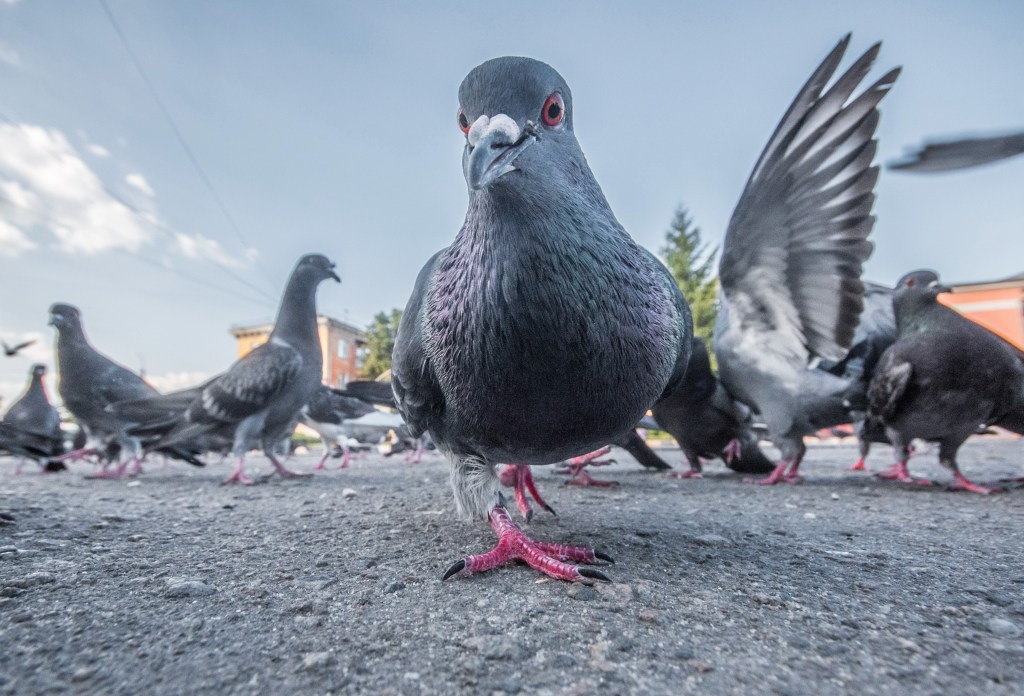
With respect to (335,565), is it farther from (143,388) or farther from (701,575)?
(143,388)

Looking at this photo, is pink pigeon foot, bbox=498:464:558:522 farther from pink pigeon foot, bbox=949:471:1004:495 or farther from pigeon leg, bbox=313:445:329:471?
pigeon leg, bbox=313:445:329:471

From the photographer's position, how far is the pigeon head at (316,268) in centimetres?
604

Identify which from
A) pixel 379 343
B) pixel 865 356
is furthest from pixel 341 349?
pixel 865 356

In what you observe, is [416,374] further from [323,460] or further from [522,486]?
[323,460]

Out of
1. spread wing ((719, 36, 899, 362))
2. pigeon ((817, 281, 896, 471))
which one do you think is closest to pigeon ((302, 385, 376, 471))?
spread wing ((719, 36, 899, 362))

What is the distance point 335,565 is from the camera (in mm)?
1792

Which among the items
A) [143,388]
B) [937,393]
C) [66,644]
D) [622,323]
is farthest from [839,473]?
[143,388]

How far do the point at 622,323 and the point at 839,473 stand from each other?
17.4 ft

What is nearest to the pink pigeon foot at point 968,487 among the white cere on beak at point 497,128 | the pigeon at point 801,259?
the pigeon at point 801,259

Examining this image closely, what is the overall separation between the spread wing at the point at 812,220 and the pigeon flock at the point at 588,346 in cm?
1

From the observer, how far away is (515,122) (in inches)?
60.6

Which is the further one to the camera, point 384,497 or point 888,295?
point 888,295

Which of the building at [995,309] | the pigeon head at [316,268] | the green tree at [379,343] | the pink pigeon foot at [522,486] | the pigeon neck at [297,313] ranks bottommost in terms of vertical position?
the pink pigeon foot at [522,486]

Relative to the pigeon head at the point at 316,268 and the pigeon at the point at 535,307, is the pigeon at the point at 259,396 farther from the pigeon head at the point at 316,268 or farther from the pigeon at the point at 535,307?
the pigeon at the point at 535,307
